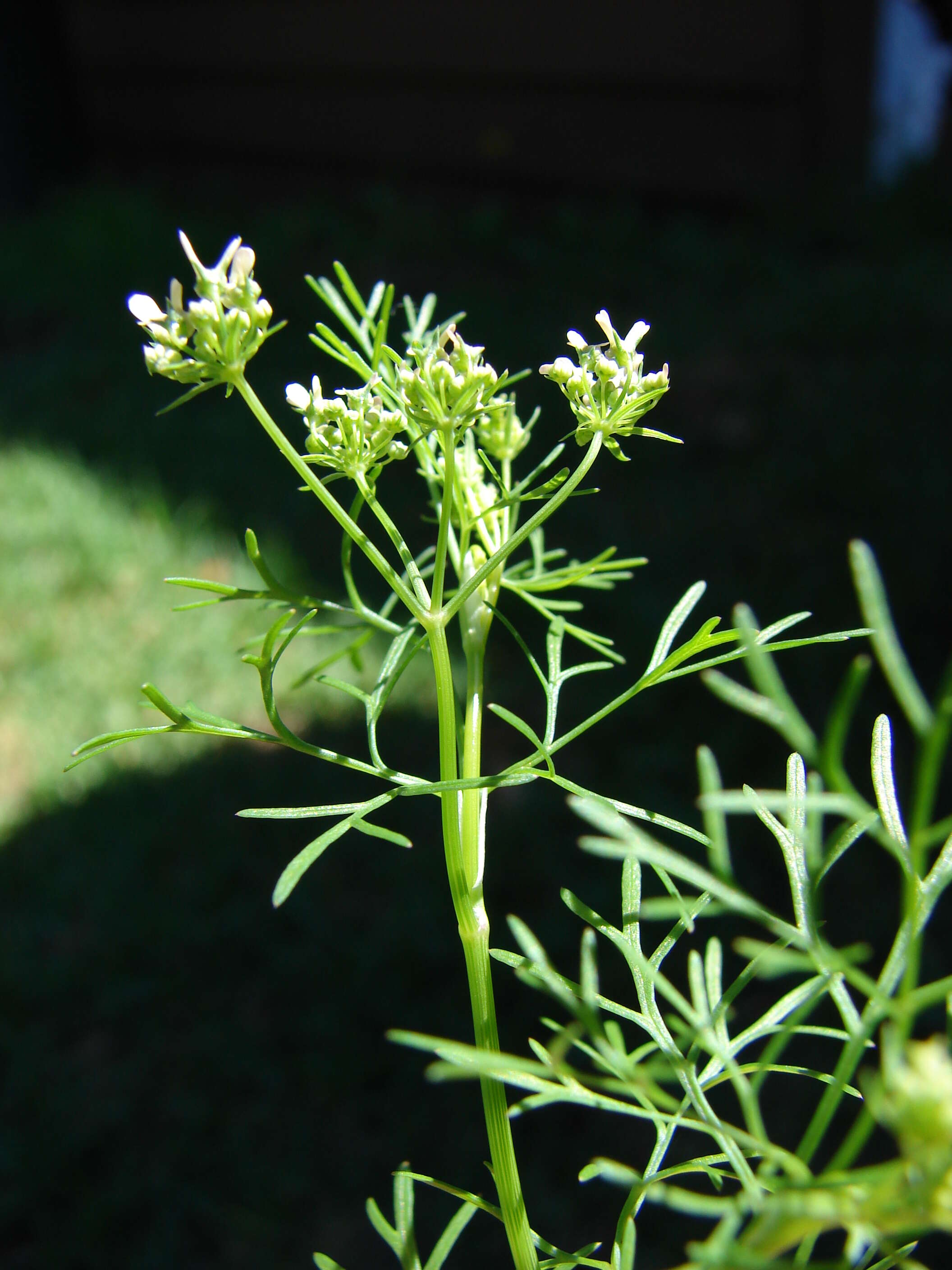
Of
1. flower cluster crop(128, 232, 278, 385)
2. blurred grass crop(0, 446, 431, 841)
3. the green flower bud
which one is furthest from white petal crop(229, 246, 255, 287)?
blurred grass crop(0, 446, 431, 841)

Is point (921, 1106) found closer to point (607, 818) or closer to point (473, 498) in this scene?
point (607, 818)

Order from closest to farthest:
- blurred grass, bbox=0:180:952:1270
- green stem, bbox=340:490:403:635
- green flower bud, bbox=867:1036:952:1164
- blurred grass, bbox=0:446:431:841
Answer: green flower bud, bbox=867:1036:952:1164, green stem, bbox=340:490:403:635, blurred grass, bbox=0:180:952:1270, blurred grass, bbox=0:446:431:841

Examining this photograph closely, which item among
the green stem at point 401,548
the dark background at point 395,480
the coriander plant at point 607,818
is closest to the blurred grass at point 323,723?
the dark background at point 395,480

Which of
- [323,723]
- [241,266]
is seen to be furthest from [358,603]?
[323,723]

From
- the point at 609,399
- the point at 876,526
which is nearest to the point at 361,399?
the point at 609,399

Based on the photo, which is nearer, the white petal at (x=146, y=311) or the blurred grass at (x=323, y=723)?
the white petal at (x=146, y=311)

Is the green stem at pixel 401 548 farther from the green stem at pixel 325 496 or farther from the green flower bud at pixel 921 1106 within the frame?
the green flower bud at pixel 921 1106

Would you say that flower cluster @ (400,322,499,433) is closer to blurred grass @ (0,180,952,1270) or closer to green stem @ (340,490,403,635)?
green stem @ (340,490,403,635)

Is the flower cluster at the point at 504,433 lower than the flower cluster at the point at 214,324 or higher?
lower
